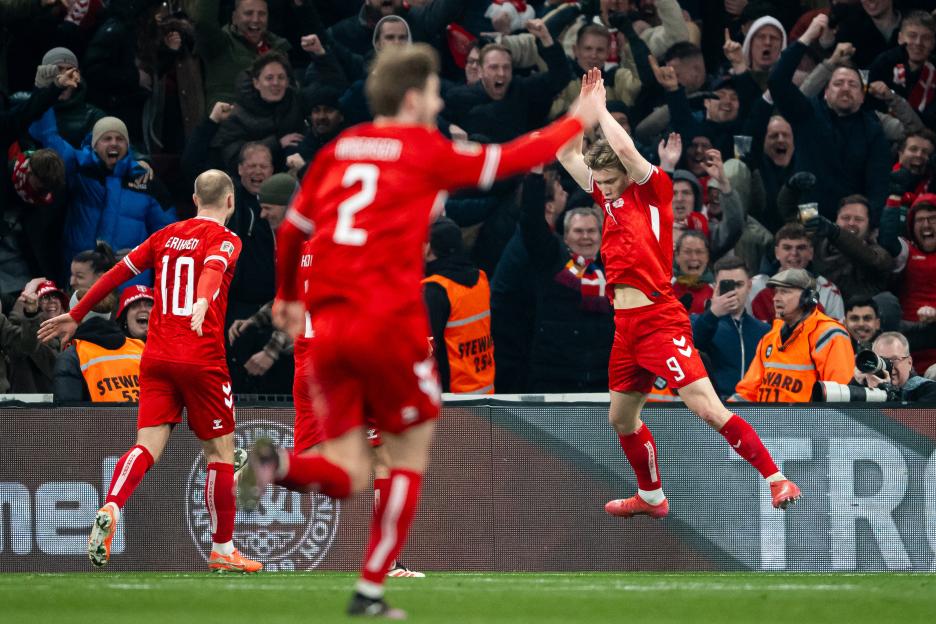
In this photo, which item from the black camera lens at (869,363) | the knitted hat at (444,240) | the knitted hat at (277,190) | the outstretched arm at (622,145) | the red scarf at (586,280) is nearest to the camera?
the outstretched arm at (622,145)

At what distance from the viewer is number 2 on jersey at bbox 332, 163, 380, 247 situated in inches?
213

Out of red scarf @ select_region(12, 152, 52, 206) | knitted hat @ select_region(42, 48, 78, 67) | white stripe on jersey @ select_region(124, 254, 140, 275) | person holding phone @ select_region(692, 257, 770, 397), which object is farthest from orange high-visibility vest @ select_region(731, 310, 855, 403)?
knitted hat @ select_region(42, 48, 78, 67)

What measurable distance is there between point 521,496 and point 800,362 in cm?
218

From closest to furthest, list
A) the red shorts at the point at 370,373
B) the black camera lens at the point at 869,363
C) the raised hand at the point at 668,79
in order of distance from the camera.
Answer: the red shorts at the point at 370,373 < the black camera lens at the point at 869,363 < the raised hand at the point at 668,79

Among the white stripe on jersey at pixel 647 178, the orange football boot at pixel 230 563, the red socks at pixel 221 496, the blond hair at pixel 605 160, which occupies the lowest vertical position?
the orange football boot at pixel 230 563

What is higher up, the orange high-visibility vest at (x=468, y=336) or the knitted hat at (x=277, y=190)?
the knitted hat at (x=277, y=190)

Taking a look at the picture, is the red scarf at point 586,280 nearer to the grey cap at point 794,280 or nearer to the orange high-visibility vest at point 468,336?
the orange high-visibility vest at point 468,336

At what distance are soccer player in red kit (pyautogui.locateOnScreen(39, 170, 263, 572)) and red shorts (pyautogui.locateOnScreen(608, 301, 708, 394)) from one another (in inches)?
95.5

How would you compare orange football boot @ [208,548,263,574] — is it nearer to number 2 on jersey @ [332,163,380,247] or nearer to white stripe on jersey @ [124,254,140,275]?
white stripe on jersey @ [124,254,140,275]

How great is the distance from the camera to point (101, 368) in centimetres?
1023

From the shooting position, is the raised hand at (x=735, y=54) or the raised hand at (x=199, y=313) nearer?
the raised hand at (x=199, y=313)

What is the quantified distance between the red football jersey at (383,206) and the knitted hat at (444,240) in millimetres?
5068

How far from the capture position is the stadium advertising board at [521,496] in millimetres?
9508

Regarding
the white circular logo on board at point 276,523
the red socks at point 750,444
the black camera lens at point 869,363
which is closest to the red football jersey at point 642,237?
the red socks at point 750,444
